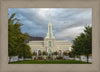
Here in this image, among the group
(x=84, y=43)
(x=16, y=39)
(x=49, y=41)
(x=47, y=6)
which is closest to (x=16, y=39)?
(x=16, y=39)

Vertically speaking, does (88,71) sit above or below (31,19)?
below

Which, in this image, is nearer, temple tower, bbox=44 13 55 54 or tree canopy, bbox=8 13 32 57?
tree canopy, bbox=8 13 32 57

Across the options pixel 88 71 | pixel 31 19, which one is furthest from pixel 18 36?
pixel 88 71

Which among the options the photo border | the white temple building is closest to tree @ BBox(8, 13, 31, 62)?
the white temple building

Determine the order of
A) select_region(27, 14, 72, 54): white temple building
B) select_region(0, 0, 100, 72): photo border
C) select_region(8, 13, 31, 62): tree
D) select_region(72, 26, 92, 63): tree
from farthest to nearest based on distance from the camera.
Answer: select_region(27, 14, 72, 54): white temple building, select_region(72, 26, 92, 63): tree, select_region(8, 13, 31, 62): tree, select_region(0, 0, 100, 72): photo border

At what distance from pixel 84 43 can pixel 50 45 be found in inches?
57.6

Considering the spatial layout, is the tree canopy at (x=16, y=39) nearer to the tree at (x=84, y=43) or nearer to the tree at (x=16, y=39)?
the tree at (x=16, y=39)

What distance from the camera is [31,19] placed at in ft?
18.8

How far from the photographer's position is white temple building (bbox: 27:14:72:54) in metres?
5.77

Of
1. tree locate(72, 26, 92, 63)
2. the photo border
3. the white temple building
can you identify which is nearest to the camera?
the photo border

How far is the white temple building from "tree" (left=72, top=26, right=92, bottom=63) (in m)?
0.31

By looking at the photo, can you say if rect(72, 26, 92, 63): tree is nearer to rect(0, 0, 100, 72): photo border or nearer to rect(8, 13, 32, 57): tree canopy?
rect(0, 0, 100, 72): photo border

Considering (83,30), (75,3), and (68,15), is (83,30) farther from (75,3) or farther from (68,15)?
(75,3)

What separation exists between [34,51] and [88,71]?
243cm
